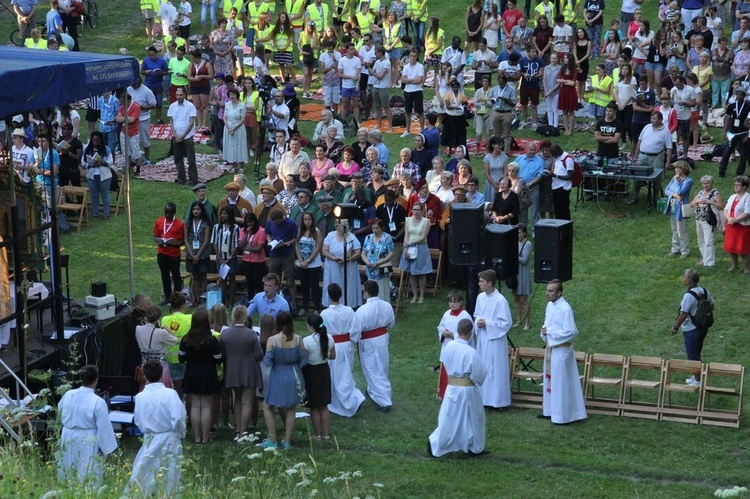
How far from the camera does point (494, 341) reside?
48.8 ft

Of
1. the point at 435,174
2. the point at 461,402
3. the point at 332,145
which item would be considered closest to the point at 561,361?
the point at 461,402

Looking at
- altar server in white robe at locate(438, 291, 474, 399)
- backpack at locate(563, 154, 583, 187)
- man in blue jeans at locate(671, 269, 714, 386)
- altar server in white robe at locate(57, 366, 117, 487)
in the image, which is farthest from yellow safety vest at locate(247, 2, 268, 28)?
altar server in white robe at locate(57, 366, 117, 487)

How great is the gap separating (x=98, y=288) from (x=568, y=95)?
12619mm

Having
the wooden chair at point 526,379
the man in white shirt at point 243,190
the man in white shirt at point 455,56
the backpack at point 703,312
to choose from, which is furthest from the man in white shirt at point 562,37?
the backpack at point 703,312

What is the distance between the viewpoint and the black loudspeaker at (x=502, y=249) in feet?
49.7

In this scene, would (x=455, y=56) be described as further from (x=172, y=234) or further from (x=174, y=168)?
(x=172, y=234)

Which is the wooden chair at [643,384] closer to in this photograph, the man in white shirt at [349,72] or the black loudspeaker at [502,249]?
the black loudspeaker at [502,249]

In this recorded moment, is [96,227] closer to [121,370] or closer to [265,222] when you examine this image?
[265,222]

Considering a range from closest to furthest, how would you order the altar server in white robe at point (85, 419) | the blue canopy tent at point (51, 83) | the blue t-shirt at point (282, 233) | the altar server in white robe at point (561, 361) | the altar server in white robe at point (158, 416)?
the altar server in white robe at point (85, 419) → the altar server in white robe at point (158, 416) → the blue canopy tent at point (51, 83) → the altar server in white robe at point (561, 361) → the blue t-shirt at point (282, 233)

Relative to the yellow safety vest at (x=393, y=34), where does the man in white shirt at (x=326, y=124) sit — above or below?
below

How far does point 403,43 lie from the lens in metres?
28.5

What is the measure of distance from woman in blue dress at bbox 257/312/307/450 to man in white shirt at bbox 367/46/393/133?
1252 cm

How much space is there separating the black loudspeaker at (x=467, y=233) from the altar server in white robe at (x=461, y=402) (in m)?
2.20

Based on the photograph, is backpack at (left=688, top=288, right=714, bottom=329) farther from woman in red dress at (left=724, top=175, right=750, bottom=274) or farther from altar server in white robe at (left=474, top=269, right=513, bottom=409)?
woman in red dress at (left=724, top=175, right=750, bottom=274)
